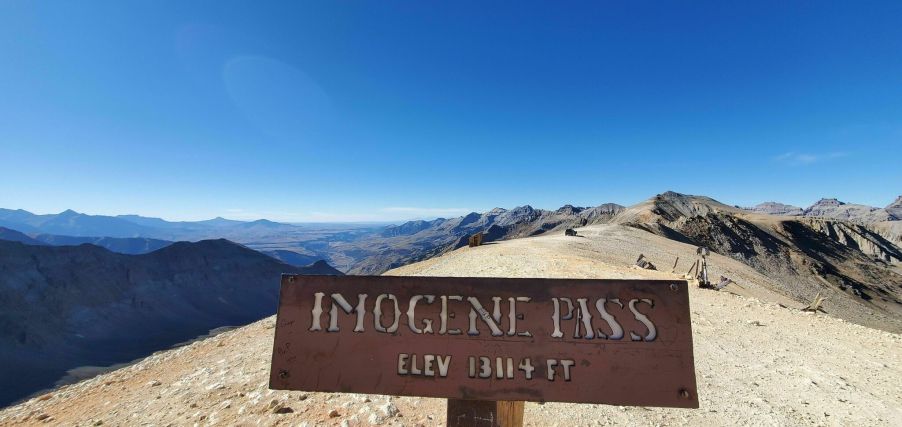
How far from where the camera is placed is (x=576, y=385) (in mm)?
2971

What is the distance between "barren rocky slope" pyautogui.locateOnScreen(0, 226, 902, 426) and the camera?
6574 mm

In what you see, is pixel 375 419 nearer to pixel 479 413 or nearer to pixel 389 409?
pixel 389 409

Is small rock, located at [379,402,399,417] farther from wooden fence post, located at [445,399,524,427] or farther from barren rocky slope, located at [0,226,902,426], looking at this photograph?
wooden fence post, located at [445,399,524,427]

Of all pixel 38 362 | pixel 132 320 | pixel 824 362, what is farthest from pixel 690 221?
pixel 132 320

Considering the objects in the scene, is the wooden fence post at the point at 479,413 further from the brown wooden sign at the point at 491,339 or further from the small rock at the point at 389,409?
the small rock at the point at 389,409

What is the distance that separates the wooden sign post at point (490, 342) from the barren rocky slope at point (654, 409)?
11.7 feet

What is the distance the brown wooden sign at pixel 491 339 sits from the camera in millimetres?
2951

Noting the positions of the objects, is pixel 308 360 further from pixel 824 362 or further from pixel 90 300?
pixel 90 300

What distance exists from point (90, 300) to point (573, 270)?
160565mm

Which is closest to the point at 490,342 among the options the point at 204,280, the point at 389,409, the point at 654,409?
the point at 389,409

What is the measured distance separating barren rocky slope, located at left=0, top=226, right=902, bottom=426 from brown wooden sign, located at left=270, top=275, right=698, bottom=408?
11.7ft

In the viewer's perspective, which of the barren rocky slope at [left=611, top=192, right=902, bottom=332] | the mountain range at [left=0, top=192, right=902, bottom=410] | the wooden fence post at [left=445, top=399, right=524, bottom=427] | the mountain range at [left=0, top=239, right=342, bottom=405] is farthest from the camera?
the mountain range at [left=0, top=239, right=342, bottom=405]

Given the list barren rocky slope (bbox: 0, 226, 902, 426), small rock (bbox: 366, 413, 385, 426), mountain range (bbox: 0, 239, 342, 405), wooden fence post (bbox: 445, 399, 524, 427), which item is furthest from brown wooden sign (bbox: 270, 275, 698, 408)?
mountain range (bbox: 0, 239, 342, 405)

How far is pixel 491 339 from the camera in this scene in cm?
311
